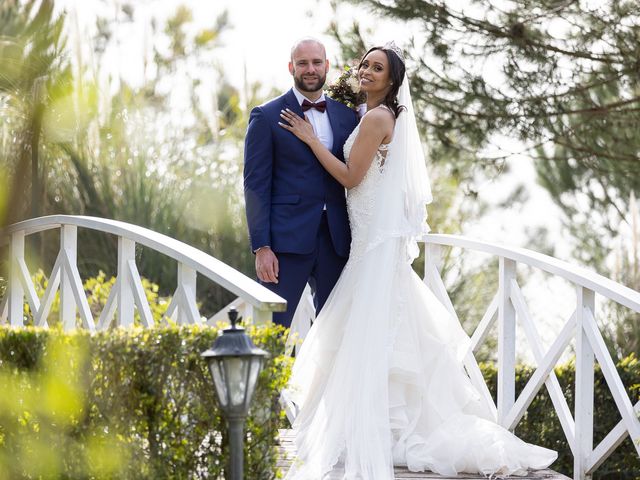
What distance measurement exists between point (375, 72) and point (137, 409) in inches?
78.9

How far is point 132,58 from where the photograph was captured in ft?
42.7

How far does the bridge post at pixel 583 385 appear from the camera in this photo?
14.9 feet

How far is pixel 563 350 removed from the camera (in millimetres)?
4738

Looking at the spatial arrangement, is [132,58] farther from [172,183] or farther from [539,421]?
[539,421]

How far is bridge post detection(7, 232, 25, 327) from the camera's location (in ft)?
20.9

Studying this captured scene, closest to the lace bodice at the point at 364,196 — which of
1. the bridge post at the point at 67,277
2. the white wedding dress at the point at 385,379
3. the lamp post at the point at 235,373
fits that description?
the white wedding dress at the point at 385,379

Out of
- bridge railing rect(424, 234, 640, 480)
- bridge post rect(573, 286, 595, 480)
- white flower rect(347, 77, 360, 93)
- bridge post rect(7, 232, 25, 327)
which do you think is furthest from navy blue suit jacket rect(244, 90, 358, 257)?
bridge post rect(7, 232, 25, 327)

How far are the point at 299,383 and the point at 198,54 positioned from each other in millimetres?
12844

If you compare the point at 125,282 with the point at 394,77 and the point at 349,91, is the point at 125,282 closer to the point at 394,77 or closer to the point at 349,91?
the point at 349,91

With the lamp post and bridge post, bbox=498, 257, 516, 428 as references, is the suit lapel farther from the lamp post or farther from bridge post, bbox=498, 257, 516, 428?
the lamp post

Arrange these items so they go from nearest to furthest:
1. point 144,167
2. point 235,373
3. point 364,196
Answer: point 235,373 → point 364,196 → point 144,167

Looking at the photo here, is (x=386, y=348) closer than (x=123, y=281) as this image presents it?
Yes

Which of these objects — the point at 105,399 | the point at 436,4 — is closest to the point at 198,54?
the point at 436,4

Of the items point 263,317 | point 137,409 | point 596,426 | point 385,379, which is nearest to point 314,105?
point 385,379
